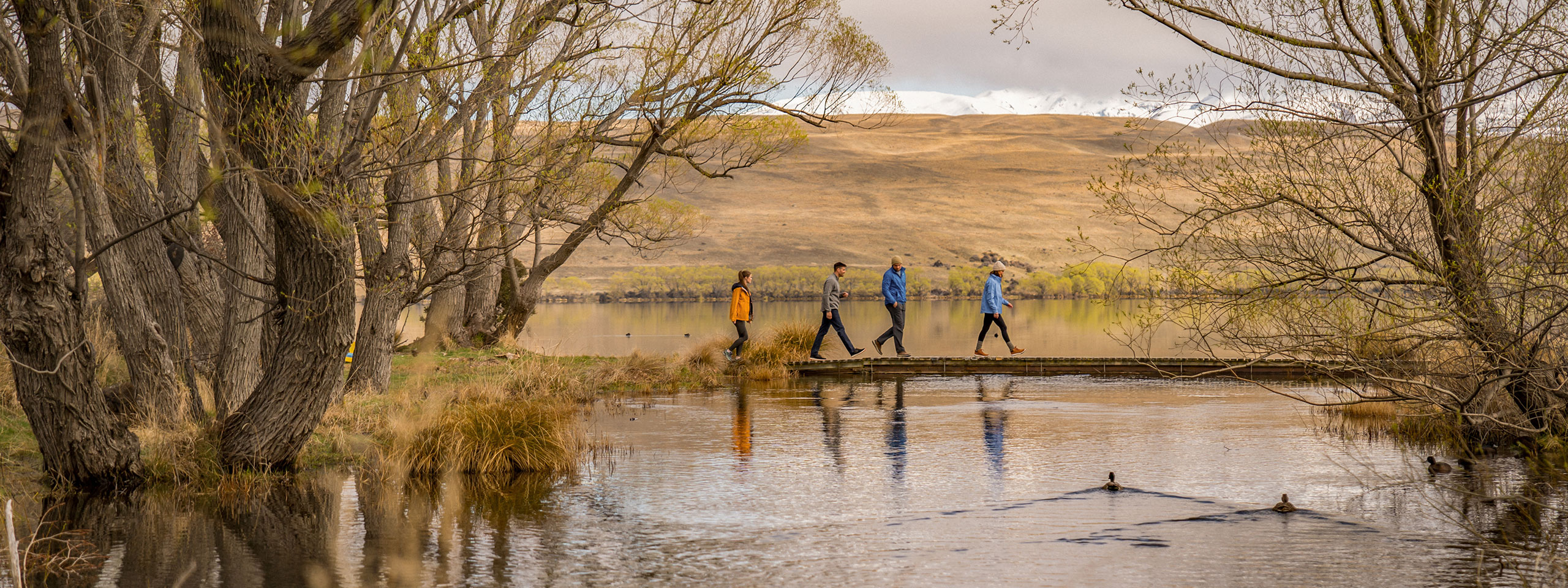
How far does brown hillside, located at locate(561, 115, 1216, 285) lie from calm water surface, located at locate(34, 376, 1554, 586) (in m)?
82.5

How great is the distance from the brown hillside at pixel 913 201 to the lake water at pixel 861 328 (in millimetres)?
35185

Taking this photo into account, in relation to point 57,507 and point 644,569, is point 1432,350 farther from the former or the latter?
point 57,507

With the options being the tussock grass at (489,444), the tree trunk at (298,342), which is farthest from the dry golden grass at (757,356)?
the tree trunk at (298,342)

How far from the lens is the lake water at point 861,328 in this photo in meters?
28.0

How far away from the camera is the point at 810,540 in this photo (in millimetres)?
8172

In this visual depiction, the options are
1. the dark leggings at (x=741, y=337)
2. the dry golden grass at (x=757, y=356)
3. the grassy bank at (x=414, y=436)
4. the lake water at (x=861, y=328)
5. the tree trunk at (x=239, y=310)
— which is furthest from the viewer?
the lake water at (x=861, y=328)

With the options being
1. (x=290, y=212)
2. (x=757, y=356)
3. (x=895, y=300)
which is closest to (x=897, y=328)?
(x=895, y=300)

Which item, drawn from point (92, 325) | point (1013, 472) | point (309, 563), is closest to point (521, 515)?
point (309, 563)

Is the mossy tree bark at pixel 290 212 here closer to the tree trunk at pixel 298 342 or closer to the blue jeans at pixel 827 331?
the tree trunk at pixel 298 342

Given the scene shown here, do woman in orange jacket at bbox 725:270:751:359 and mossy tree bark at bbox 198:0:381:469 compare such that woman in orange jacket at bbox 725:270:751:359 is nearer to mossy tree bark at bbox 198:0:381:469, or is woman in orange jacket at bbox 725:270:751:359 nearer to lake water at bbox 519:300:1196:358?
lake water at bbox 519:300:1196:358

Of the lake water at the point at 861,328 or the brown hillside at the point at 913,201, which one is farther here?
the brown hillside at the point at 913,201

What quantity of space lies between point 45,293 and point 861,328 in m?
31.0

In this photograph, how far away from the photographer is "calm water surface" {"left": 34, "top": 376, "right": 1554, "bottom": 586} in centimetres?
732

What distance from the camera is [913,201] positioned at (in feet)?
406
